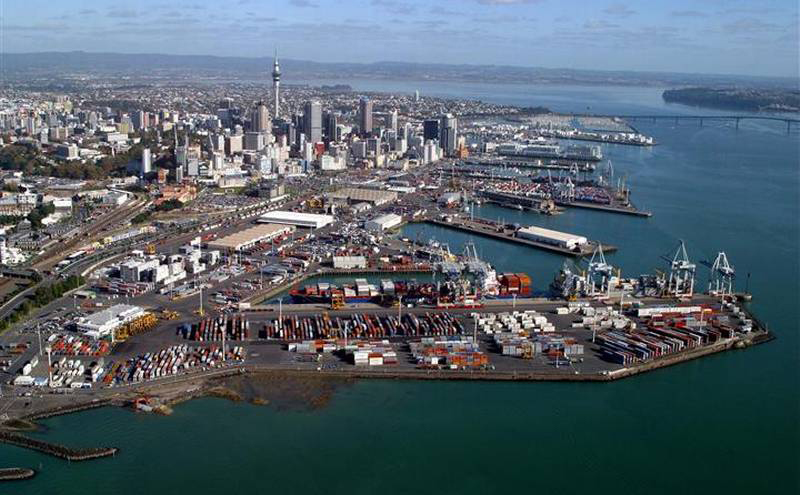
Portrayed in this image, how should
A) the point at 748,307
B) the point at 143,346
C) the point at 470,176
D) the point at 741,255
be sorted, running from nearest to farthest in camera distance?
the point at 143,346 → the point at 748,307 → the point at 741,255 → the point at 470,176

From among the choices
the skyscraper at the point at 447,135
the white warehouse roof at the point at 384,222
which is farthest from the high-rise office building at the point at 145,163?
the skyscraper at the point at 447,135

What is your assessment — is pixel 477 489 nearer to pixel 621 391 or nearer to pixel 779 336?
pixel 621 391

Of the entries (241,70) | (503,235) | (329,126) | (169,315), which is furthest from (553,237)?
(241,70)

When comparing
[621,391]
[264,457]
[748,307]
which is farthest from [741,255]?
[264,457]

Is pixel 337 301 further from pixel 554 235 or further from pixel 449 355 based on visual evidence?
pixel 554 235

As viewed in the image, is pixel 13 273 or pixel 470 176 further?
pixel 470 176

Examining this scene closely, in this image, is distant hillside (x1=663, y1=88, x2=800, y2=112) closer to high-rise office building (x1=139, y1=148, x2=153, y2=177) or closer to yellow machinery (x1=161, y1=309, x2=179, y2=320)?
high-rise office building (x1=139, y1=148, x2=153, y2=177)

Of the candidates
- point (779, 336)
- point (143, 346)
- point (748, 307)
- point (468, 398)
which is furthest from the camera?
point (748, 307)
